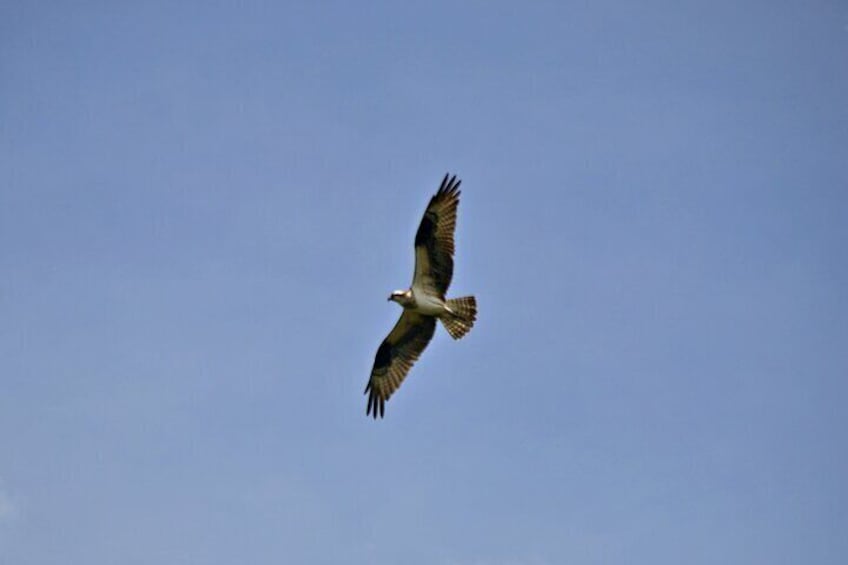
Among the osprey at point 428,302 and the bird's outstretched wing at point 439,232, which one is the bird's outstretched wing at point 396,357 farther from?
the bird's outstretched wing at point 439,232

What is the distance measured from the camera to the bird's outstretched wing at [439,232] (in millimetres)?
25750

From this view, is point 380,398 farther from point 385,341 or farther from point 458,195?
point 458,195

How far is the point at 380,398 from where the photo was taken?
92.9 feet

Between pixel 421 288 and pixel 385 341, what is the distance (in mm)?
2249

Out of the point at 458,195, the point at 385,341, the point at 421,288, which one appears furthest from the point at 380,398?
the point at 458,195

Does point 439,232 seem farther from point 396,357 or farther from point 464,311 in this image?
point 396,357

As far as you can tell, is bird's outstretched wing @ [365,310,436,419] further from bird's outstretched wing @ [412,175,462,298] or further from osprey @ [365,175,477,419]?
bird's outstretched wing @ [412,175,462,298]

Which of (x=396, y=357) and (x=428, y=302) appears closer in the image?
(x=428, y=302)

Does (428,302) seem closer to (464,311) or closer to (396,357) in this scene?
(464,311)

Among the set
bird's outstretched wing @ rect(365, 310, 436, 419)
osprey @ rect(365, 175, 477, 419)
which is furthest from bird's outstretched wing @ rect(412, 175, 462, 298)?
bird's outstretched wing @ rect(365, 310, 436, 419)

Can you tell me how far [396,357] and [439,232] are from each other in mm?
3765

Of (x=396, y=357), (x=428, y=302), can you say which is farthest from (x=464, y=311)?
(x=396, y=357)

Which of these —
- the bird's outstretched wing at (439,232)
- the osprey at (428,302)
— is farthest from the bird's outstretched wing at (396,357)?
the bird's outstretched wing at (439,232)

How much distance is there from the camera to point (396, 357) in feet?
92.4
